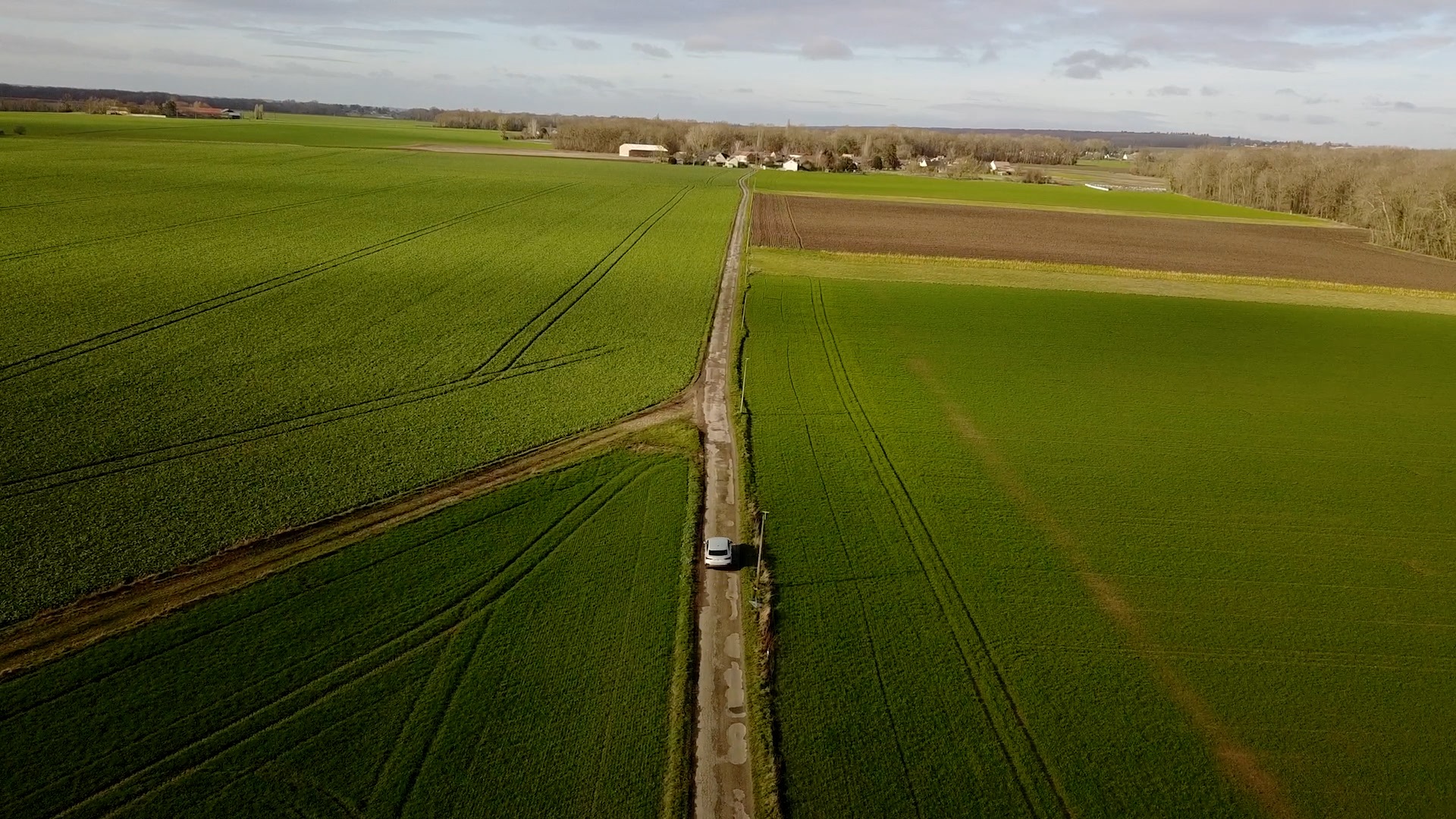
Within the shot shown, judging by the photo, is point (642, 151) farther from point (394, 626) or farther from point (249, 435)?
point (394, 626)

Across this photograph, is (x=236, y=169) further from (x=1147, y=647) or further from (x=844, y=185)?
(x=1147, y=647)


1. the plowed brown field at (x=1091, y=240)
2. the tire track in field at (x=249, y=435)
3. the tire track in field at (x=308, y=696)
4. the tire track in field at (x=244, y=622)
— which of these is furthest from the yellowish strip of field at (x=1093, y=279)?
the tire track in field at (x=308, y=696)

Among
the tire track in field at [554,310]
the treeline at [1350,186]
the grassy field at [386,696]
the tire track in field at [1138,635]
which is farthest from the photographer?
the treeline at [1350,186]

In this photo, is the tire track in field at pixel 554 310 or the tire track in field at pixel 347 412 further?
the tire track in field at pixel 554 310

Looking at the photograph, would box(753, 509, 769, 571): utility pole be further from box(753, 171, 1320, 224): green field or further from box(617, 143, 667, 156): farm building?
box(617, 143, 667, 156): farm building

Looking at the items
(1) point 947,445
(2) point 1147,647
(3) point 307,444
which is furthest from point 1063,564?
(3) point 307,444

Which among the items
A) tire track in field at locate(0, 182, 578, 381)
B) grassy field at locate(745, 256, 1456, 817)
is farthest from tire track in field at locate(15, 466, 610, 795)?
tire track in field at locate(0, 182, 578, 381)

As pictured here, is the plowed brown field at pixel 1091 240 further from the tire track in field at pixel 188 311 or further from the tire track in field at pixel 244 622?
the tire track in field at pixel 244 622
